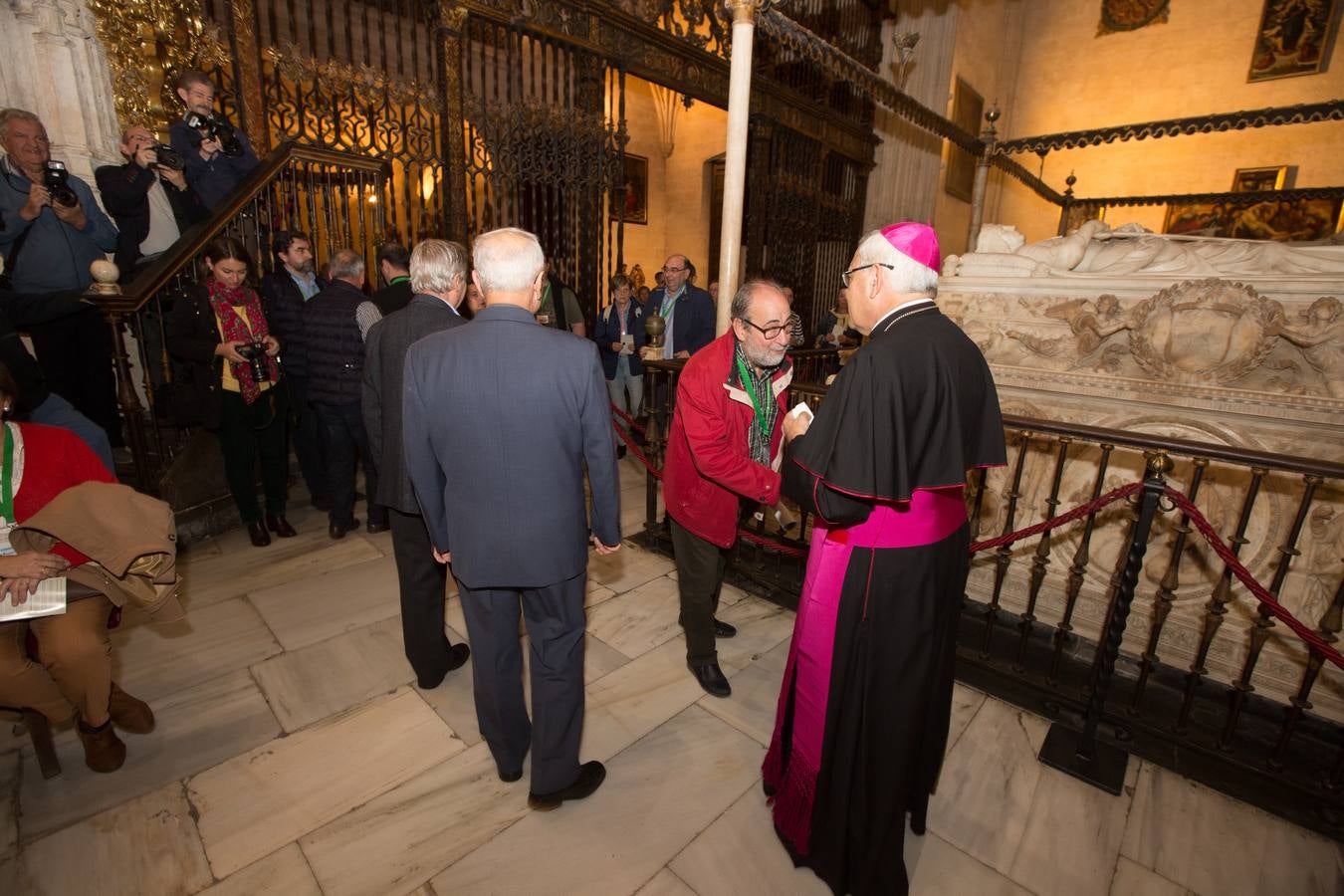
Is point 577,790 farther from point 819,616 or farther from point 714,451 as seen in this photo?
point 714,451

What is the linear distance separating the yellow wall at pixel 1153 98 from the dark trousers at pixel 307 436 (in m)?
12.2

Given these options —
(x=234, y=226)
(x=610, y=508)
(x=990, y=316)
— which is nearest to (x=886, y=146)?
(x=990, y=316)

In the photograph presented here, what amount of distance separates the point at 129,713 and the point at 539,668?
175 centimetres

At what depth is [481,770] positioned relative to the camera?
2.22m

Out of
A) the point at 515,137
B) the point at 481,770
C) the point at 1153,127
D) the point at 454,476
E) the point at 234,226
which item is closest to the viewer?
the point at 454,476

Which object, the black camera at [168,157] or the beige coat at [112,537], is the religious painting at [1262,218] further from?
the beige coat at [112,537]

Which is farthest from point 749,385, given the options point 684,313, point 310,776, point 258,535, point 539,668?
point 684,313

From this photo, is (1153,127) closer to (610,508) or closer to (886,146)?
(886,146)

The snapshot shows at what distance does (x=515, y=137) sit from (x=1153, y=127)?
22.3 ft

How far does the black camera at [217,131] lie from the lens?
3.88 meters

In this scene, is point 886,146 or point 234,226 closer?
point 234,226

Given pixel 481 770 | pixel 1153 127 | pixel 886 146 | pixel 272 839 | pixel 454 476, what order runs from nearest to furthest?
pixel 454 476
pixel 272 839
pixel 481 770
pixel 1153 127
pixel 886 146

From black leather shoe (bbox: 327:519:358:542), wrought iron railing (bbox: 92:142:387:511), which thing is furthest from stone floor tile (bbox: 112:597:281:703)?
wrought iron railing (bbox: 92:142:387:511)

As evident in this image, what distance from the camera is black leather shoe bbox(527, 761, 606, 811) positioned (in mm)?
2033
